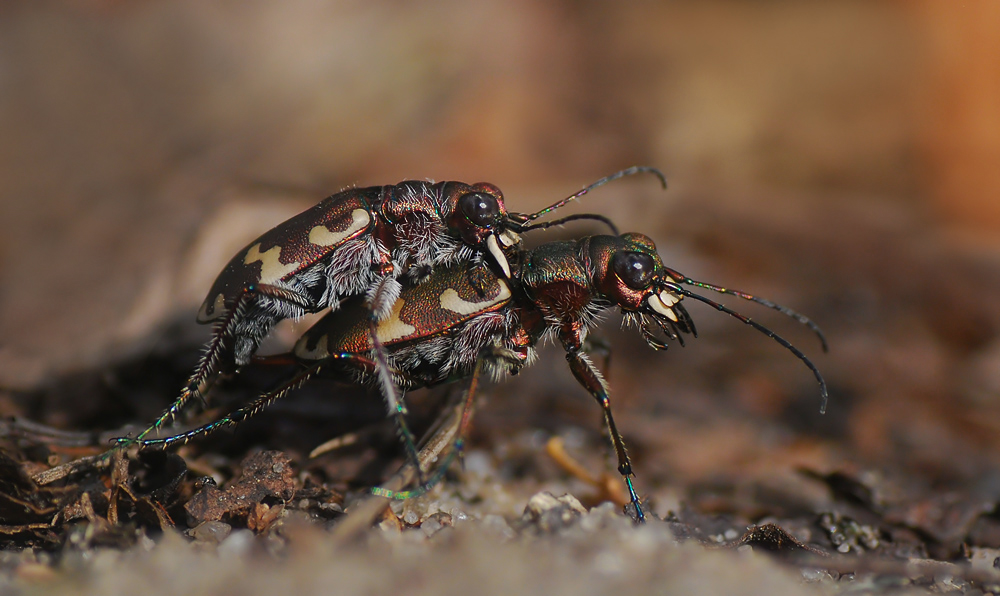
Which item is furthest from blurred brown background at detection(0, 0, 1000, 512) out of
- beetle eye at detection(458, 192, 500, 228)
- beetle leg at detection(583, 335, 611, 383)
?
beetle eye at detection(458, 192, 500, 228)

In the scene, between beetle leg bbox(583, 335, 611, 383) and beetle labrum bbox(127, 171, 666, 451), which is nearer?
beetle labrum bbox(127, 171, 666, 451)

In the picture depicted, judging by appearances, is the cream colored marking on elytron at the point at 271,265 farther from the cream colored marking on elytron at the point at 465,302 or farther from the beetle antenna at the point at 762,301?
the beetle antenna at the point at 762,301

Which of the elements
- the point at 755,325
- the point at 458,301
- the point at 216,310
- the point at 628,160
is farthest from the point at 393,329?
the point at 628,160

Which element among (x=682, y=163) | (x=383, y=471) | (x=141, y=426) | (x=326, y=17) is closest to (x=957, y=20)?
(x=682, y=163)

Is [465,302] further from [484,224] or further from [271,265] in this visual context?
[271,265]

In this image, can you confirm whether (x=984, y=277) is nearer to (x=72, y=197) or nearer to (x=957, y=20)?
(x=957, y=20)

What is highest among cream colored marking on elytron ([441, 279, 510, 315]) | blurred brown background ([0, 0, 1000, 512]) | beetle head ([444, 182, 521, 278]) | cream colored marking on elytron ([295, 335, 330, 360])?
blurred brown background ([0, 0, 1000, 512])

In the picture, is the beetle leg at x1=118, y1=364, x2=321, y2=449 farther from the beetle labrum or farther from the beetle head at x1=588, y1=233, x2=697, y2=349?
the beetle head at x1=588, y1=233, x2=697, y2=349

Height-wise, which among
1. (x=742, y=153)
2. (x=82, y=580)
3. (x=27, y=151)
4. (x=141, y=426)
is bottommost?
(x=82, y=580)
